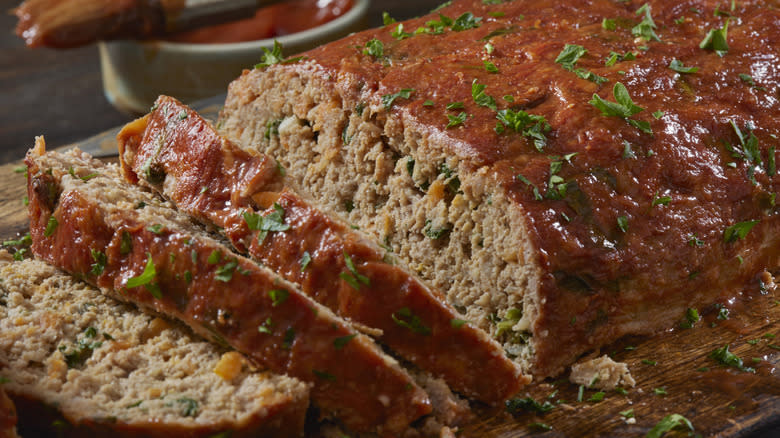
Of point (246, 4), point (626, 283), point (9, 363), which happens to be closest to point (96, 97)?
point (246, 4)

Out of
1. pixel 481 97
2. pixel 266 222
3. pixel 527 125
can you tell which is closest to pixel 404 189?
pixel 481 97

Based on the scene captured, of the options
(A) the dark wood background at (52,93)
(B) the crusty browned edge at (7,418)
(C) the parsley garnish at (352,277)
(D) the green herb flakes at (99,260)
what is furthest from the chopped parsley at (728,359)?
(A) the dark wood background at (52,93)

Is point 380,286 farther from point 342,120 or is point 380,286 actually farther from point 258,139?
point 258,139

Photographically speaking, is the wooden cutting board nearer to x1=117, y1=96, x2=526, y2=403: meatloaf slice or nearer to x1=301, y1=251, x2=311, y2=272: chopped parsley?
x1=117, y1=96, x2=526, y2=403: meatloaf slice

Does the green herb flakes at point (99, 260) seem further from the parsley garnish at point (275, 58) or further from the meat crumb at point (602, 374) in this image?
the meat crumb at point (602, 374)

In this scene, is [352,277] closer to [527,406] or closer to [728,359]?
[527,406]

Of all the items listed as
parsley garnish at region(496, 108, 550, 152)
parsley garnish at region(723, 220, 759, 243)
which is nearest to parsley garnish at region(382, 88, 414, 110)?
parsley garnish at region(496, 108, 550, 152)
